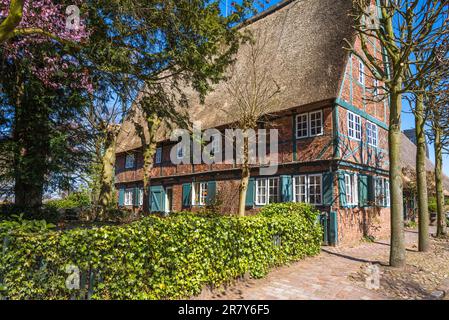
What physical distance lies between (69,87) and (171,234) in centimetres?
618

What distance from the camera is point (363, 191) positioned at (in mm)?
12031

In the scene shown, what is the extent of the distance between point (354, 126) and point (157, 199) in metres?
12.3

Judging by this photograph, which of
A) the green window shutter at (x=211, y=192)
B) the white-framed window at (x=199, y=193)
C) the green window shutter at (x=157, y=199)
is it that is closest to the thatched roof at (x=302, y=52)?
the green window shutter at (x=211, y=192)

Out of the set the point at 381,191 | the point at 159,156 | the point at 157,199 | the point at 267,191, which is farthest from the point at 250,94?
the point at 157,199

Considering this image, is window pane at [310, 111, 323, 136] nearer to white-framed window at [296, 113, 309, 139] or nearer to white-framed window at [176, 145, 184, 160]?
white-framed window at [296, 113, 309, 139]

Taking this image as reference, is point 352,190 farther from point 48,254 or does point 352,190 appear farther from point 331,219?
point 48,254

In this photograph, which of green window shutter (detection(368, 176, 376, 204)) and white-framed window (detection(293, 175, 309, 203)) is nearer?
white-framed window (detection(293, 175, 309, 203))

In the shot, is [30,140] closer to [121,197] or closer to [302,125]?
[302,125]

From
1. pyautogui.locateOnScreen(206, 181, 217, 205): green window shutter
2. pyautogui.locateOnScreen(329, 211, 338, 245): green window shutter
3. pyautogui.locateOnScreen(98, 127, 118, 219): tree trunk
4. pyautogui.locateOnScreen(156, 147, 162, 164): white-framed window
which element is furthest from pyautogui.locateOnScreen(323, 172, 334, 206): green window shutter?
pyautogui.locateOnScreen(156, 147, 162, 164): white-framed window

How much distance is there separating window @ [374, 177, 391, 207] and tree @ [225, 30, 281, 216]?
229 inches

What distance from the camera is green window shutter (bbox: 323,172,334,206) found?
1048 centimetres

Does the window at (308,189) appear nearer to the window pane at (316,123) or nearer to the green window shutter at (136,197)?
the window pane at (316,123)

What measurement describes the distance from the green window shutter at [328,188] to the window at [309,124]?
166 cm

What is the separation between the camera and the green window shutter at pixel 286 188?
11.7 meters
